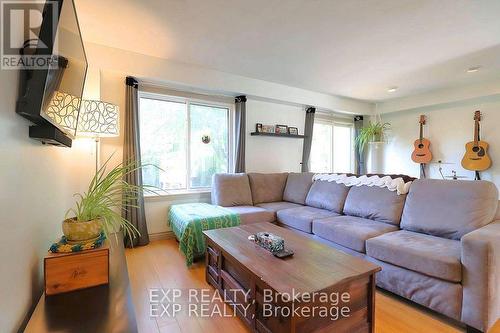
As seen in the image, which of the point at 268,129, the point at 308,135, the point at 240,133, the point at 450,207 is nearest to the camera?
the point at 450,207

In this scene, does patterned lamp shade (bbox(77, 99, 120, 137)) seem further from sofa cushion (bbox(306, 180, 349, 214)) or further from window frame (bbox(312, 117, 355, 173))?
window frame (bbox(312, 117, 355, 173))

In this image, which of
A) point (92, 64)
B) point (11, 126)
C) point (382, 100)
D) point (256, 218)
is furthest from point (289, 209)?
point (382, 100)

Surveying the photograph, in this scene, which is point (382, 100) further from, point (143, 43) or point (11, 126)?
point (11, 126)

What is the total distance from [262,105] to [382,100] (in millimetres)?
2945

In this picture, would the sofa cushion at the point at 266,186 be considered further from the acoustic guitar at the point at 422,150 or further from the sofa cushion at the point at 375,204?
the acoustic guitar at the point at 422,150

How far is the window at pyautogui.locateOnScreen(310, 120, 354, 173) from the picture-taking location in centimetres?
517

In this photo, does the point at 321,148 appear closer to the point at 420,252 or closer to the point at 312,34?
the point at 312,34

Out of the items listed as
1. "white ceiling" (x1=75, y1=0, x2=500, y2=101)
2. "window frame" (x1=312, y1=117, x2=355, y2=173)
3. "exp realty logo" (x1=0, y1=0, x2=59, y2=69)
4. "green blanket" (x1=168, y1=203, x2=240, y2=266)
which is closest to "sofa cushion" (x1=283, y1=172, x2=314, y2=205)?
"green blanket" (x1=168, y1=203, x2=240, y2=266)

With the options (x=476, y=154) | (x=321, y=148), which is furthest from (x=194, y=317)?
(x=476, y=154)

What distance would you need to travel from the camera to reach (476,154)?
13.1 ft

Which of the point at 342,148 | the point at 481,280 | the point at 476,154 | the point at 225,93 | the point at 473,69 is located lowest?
the point at 481,280

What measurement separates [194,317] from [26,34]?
6.03ft

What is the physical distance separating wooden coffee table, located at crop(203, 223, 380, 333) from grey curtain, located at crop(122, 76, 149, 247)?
177 cm

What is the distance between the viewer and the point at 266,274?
135 cm
